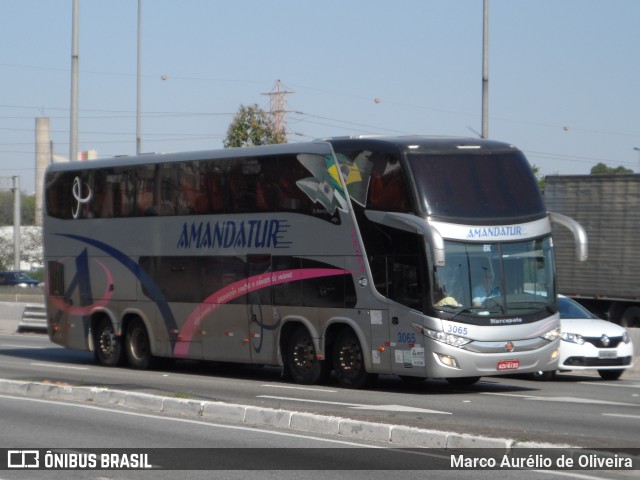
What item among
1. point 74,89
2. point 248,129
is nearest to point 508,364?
point 74,89

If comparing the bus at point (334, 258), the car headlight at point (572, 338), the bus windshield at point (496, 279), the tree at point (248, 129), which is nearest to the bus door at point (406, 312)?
the bus at point (334, 258)

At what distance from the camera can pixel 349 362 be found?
710 inches

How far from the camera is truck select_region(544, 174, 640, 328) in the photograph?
28125 mm

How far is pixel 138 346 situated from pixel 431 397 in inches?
299

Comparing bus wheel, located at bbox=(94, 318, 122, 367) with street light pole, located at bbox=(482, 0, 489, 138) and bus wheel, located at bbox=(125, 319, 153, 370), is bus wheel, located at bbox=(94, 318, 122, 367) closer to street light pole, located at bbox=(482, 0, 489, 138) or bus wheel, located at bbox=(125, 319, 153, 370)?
bus wheel, located at bbox=(125, 319, 153, 370)

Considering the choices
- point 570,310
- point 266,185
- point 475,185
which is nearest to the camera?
point 475,185

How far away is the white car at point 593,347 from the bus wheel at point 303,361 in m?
4.36

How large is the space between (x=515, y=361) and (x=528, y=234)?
196 cm

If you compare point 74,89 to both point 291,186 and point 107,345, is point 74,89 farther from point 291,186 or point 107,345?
point 291,186

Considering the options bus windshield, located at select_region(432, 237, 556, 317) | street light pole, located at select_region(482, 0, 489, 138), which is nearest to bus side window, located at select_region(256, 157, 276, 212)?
bus windshield, located at select_region(432, 237, 556, 317)

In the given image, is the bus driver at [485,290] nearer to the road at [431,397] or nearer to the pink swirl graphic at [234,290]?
the road at [431,397]

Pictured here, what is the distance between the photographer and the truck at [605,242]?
92.3 ft

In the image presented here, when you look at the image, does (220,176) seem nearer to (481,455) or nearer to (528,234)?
(528,234)

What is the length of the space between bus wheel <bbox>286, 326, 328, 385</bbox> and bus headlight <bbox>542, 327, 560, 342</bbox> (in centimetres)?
367
